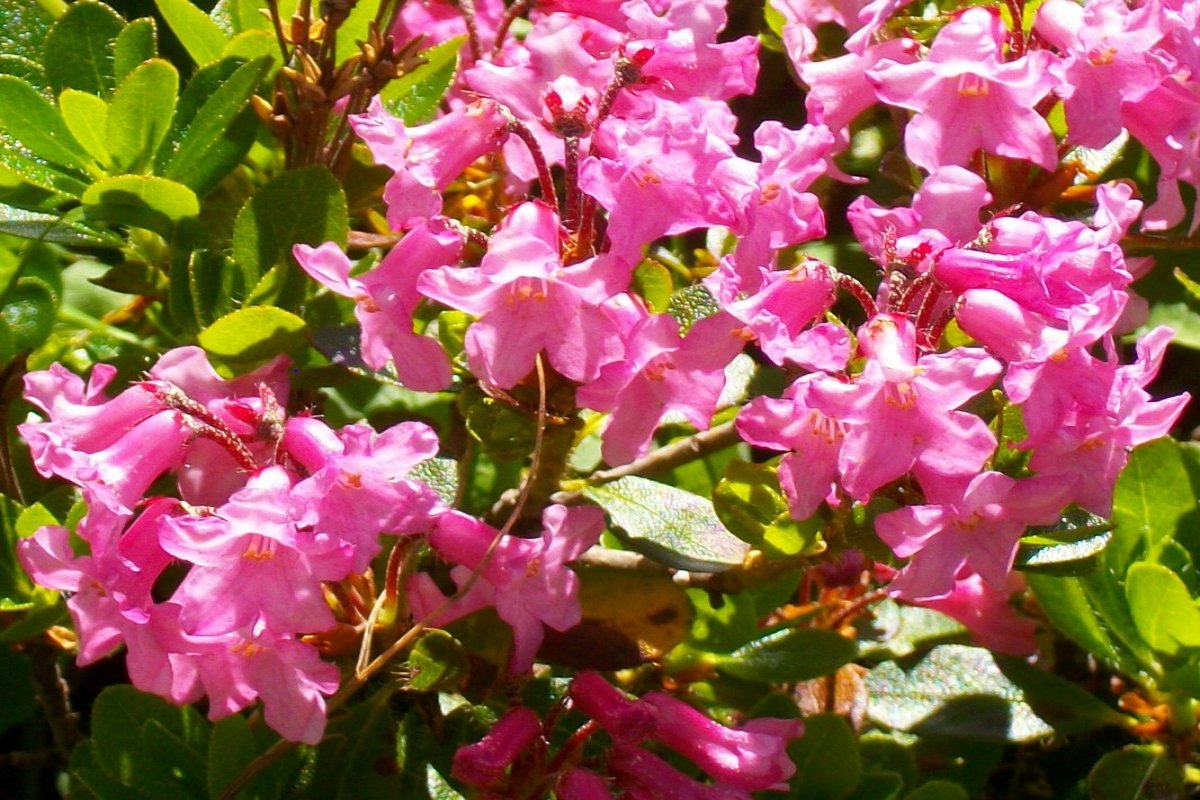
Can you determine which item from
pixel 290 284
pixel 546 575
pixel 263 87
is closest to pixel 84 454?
pixel 290 284

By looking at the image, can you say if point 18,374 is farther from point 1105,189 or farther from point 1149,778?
point 1149,778

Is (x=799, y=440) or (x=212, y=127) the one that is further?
(x=212, y=127)

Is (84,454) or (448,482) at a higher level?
(84,454)

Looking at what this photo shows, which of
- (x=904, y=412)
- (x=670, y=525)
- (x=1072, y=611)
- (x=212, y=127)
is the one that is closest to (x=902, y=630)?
(x=1072, y=611)

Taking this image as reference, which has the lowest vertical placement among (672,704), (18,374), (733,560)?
(672,704)

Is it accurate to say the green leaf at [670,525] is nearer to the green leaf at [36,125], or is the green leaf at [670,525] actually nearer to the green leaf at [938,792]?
the green leaf at [938,792]

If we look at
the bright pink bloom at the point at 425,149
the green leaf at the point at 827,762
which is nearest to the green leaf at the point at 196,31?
the bright pink bloom at the point at 425,149

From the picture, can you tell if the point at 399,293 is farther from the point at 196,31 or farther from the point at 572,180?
the point at 196,31
